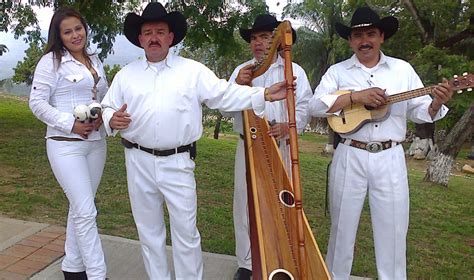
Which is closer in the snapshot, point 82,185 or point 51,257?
point 82,185

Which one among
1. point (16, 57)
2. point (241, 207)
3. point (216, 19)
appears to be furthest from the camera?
point (16, 57)

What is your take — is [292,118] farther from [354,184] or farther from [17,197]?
[17,197]

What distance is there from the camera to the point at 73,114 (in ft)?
9.63

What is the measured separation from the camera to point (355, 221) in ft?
9.64

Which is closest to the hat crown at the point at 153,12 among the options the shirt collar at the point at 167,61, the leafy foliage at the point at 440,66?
the shirt collar at the point at 167,61

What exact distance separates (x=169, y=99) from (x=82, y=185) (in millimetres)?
800

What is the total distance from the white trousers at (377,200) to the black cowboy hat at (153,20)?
117 cm

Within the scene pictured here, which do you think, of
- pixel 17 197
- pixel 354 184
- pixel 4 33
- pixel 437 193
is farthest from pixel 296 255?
pixel 4 33

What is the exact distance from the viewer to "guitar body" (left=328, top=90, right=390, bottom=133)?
2.75 m

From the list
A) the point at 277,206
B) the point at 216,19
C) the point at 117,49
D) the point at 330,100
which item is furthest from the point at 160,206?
the point at 117,49

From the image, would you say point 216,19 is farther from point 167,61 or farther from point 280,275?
point 280,275

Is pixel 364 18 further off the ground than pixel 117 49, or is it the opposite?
pixel 117 49

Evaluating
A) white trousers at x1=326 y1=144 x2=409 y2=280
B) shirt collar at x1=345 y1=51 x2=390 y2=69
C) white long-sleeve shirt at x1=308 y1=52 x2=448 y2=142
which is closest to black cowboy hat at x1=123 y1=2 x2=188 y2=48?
white long-sleeve shirt at x1=308 y1=52 x2=448 y2=142

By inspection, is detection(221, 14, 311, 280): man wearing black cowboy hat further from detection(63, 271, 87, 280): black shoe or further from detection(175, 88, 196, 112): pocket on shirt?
detection(63, 271, 87, 280): black shoe
